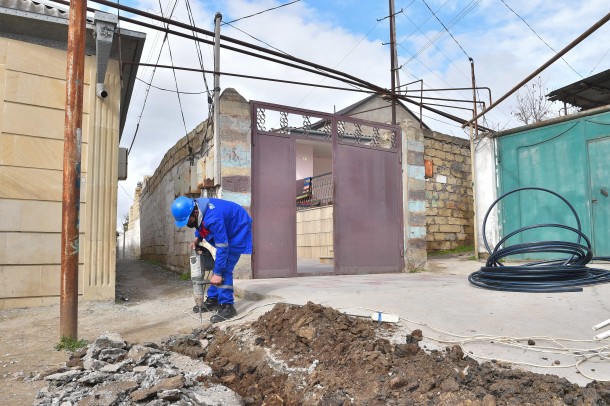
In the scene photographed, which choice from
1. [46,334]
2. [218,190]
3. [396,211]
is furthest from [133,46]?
[396,211]

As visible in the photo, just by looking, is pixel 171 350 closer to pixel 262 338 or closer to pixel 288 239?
pixel 262 338

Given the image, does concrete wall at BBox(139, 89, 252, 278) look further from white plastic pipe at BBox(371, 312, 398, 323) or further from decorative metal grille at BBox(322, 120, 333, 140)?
white plastic pipe at BBox(371, 312, 398, 323)

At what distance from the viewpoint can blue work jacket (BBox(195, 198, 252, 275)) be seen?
4.50m

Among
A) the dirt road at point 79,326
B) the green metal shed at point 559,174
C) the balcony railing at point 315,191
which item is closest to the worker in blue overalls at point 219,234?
the dirt road at point 79,326

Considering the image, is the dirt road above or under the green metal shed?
under

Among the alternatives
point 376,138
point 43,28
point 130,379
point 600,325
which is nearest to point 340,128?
point 376,138

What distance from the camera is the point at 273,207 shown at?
6.64m

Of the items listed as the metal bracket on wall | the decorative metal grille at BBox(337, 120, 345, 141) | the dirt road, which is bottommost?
the dirt road

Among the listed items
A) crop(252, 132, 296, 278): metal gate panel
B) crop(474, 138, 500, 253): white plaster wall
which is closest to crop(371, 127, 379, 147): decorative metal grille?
crop(252, 132, 296, 278): metal gate panel

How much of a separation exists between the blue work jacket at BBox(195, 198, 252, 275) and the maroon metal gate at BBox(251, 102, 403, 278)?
1503 mm

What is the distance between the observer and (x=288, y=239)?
6.71m

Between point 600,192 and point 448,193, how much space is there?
13.0 ft

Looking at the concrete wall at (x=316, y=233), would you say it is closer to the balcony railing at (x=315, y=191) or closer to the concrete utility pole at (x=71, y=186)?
the balcony railing at (x=315, y=191)

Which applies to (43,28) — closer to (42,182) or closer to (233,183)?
(42,182)
